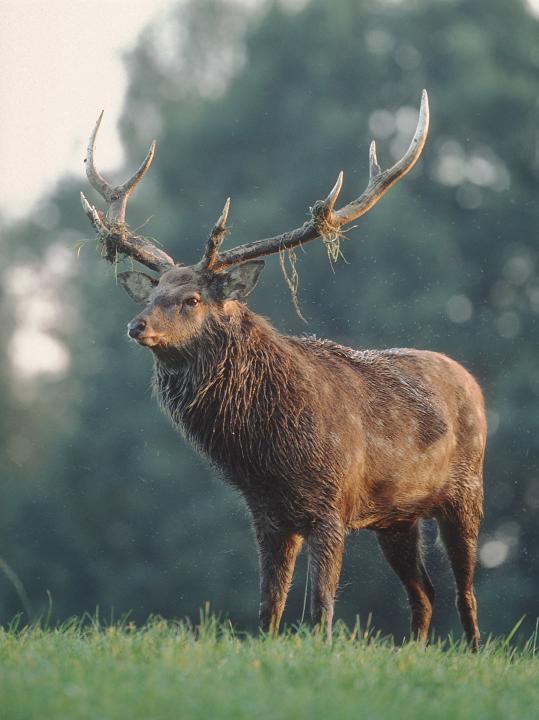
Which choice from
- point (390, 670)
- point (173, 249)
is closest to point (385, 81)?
point (173, 249)

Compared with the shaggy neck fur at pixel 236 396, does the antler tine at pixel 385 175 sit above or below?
above

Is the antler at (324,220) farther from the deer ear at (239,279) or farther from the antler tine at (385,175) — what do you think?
the deer ear at (239,279)

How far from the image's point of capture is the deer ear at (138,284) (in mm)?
7031

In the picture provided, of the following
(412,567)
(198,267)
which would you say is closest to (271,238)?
(198,267)

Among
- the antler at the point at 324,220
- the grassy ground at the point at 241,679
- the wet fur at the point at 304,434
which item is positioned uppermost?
the antler at the point at 324,220

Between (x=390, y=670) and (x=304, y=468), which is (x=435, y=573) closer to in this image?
(x=304, y=468)

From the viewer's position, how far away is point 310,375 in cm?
695

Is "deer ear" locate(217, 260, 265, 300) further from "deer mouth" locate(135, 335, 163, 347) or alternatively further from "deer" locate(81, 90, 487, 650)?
"deer mouth" locate(135, 335, 163, 347)

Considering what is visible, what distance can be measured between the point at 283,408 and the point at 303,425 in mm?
140

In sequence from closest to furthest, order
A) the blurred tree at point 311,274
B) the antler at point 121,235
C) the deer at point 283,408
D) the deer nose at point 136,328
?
the deer nose at point 136,328 → the deer at point 283,408 → the antler at point 121,235 → the blurred tree at point 311,274

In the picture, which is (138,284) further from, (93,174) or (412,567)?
(412,567)

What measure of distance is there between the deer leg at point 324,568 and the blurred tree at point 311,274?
9834mm

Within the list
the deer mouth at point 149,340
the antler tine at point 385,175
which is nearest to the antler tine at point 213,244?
the deer mouth at point 149,340

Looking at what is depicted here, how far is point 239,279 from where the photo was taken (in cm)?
677
